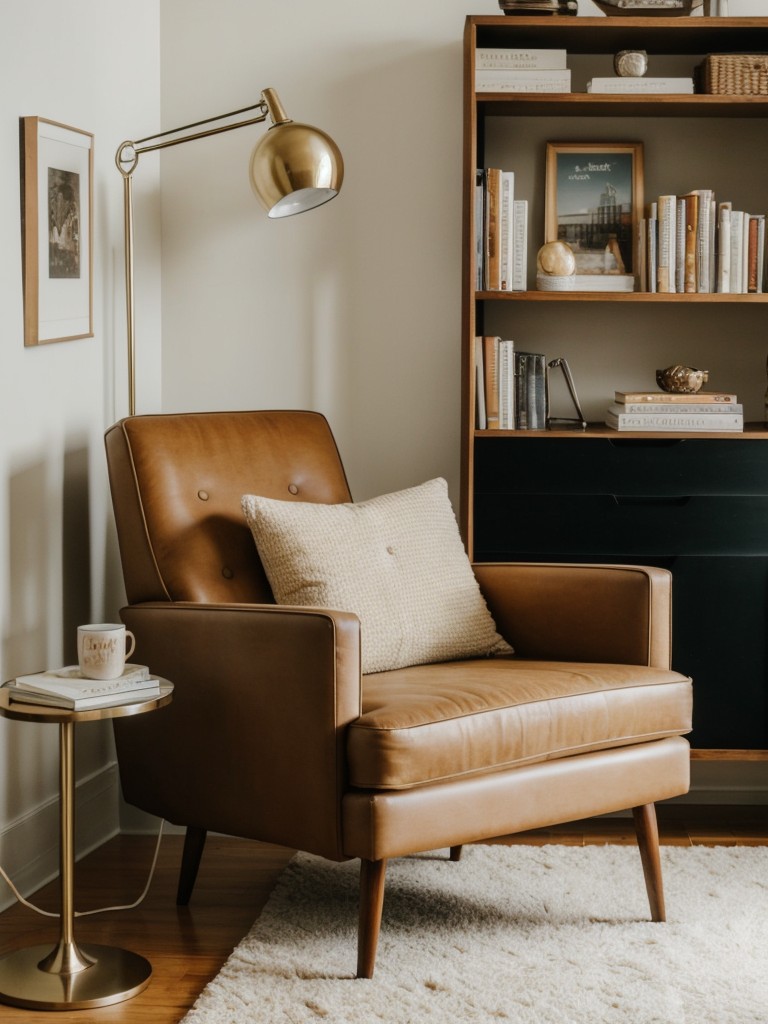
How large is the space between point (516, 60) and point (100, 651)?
1.73 metres

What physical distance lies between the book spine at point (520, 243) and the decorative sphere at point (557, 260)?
0.15ft

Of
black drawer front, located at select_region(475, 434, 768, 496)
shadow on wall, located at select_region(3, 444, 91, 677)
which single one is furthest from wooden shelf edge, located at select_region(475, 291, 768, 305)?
shadow on wall, located at select_region(3, 444, 91, 677)

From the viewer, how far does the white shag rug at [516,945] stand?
2012mm

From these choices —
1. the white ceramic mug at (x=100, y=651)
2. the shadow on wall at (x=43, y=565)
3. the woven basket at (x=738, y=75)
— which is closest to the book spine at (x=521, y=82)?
the woven basket at (x=738, y=75)

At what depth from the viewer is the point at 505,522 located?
2.95 metres

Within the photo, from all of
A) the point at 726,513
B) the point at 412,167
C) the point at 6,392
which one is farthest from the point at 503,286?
the point at 6,392

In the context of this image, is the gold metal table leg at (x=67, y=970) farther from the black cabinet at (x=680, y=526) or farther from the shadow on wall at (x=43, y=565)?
the black cabinet at (x=680, y=526)

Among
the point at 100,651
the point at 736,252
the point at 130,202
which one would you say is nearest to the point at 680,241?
the point at 736,252

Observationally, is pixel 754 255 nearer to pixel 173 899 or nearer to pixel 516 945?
pixel 516 945

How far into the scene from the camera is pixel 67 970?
6.99ft

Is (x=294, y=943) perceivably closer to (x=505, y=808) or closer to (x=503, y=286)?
(x=505, y=808)

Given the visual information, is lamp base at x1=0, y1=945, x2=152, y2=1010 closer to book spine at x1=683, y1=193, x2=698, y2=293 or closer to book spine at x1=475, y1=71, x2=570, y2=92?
book spine at x1=683, y1=193, x2=698, y2=293

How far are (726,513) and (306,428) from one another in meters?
0.99

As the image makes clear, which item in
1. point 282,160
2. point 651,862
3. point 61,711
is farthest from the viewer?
point 282,160
